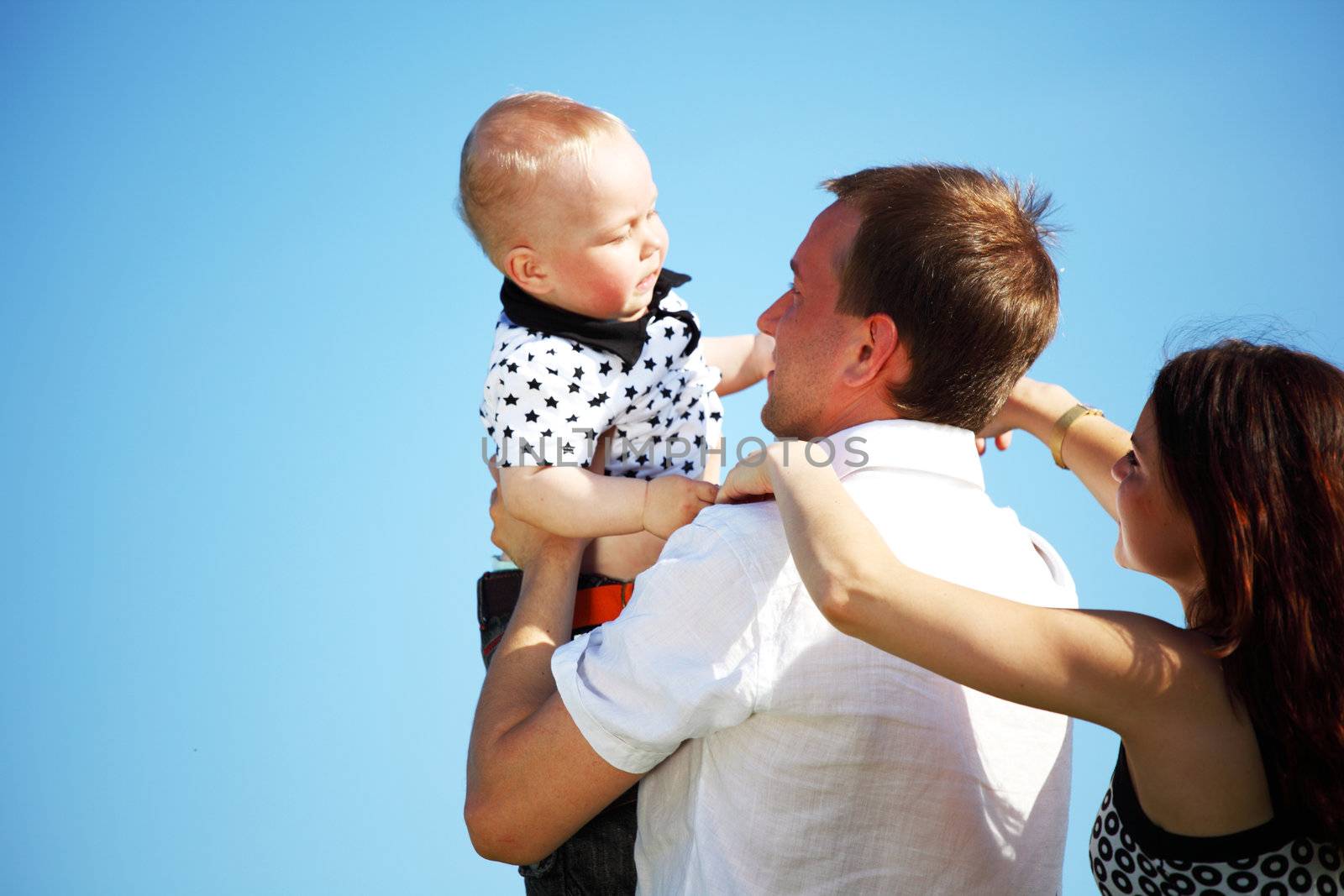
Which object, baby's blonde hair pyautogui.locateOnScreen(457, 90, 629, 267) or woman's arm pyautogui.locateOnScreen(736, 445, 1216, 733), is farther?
baby's blonde hair pyautogui.locateOnScreen(457, 90, 629, 267)

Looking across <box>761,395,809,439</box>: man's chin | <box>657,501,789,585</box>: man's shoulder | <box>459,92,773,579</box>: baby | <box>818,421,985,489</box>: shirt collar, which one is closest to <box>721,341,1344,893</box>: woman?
<box>657,501,789,585</box>: man's shoulder

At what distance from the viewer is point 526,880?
1579mm

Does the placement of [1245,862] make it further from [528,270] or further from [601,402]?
[528,270]

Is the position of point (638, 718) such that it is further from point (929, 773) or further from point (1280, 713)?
point (1280, 713)

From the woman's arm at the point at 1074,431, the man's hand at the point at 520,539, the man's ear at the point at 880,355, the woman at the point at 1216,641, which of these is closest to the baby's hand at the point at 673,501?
the man's hand at the point at 520,539

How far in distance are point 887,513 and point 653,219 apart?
0.76 m

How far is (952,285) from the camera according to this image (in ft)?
4.52

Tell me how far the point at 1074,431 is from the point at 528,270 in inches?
37.4

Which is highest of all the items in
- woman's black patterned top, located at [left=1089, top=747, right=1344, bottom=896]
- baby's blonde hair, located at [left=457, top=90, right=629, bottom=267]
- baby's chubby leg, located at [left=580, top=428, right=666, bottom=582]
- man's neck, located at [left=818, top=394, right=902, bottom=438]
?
baby's blonde hair, located at [left=457, top=90, right=629, bottom=267]

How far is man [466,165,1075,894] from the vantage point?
113 cm

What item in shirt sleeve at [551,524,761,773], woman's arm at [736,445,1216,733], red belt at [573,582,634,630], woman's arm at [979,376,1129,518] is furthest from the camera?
woman's arm at [979,376,1129,518]

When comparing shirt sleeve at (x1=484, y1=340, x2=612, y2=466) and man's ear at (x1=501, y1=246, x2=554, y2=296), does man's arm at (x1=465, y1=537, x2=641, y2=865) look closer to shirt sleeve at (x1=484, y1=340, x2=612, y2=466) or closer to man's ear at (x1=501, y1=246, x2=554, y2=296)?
shirt sleeve at (x1=484, y1=340, x2=612, y2=466)

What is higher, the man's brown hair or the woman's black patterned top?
the man's brown hair

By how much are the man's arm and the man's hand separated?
16cm
